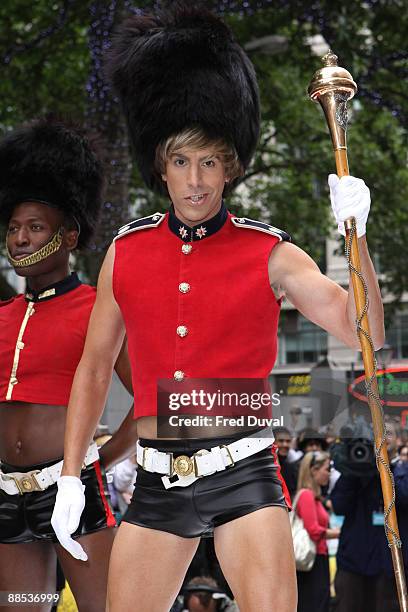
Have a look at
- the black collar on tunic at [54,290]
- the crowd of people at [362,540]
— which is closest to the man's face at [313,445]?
the crowd of people at [362,540]

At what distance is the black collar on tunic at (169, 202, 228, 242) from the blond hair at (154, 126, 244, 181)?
170 millimetres

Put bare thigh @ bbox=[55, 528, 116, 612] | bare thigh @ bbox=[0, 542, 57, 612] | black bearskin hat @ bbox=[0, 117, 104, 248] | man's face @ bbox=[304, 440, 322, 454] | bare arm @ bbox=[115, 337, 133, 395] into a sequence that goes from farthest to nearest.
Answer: man's face @ bbox=[304, 440, 322, 454], black bearskin hat @ bbox=[0, 117, 104, 248], bare arm @ bbox=[115, 337, 133, 395], bare thigh @ bbox=[0, 542, 57, 612], bare thigh @ bbox=[55, 528, 116, 612]

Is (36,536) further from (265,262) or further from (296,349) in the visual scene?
(296,349)

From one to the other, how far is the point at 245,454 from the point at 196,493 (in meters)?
0.21

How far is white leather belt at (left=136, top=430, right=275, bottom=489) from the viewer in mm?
3826

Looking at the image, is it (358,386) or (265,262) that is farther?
(358,386)

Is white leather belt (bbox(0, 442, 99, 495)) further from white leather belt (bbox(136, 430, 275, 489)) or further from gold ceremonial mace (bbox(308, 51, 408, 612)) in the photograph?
gold ceremonial mace (bbox(308, 51, 408, 612))

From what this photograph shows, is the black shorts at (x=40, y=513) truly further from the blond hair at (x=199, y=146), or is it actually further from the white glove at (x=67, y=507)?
the blond hair at (x=199, y=146)

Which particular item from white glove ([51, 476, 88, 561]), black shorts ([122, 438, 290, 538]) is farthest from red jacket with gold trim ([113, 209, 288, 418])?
white glove ([51, 476, 88, 561])

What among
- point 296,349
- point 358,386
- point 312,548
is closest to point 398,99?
point 358,386

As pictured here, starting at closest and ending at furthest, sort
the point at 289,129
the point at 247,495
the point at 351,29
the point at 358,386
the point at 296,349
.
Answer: the point at 247,495
the point at 358,386
the point at 351,29
the point at 289,129
the point at 296,349

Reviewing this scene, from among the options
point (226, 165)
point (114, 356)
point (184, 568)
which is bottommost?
point (184, 568)

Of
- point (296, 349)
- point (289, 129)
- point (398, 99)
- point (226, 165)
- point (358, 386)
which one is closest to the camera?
point (226, 165)

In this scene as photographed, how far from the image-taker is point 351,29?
42.5ft
